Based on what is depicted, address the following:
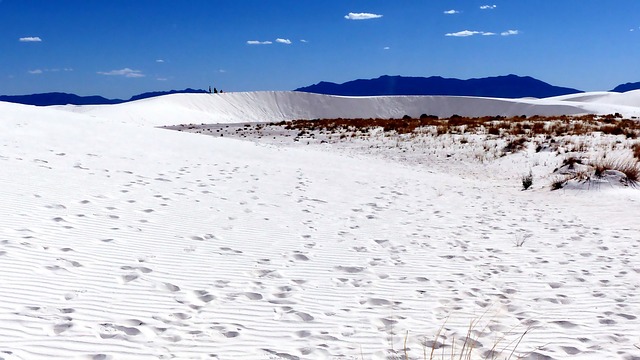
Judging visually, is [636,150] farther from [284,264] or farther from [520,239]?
[284,264]

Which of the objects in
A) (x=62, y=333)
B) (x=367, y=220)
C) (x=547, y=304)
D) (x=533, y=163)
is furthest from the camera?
(x=533, y=163)

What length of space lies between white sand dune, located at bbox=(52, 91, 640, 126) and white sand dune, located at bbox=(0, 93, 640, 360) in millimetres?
63636

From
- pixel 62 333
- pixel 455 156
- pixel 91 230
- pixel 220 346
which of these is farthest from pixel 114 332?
pixel 455 156

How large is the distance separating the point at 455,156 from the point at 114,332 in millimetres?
19589

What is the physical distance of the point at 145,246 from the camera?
251 inches

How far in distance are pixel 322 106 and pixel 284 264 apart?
8368 cm

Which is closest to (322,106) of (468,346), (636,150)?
(636,150)

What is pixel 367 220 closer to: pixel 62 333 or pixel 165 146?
pixel 62 333

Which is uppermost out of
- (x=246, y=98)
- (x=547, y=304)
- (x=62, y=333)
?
(x=246, y=98)

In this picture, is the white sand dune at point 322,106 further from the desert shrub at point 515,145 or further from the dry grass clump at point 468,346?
the dry grass clump at point 468,346

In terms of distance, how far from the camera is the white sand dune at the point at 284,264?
422cm

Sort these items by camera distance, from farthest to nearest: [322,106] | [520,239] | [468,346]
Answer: [322,106] → [520,239] → [468,346]

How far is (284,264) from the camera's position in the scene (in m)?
6.29

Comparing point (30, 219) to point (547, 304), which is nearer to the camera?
point (547, 304)
